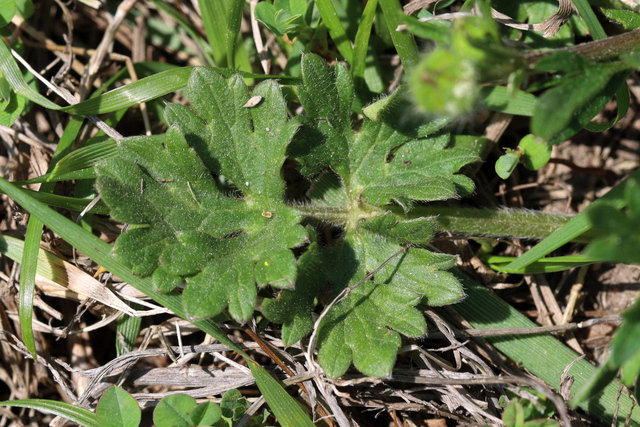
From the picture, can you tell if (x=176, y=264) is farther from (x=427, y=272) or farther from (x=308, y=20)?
(x=308, y=20)

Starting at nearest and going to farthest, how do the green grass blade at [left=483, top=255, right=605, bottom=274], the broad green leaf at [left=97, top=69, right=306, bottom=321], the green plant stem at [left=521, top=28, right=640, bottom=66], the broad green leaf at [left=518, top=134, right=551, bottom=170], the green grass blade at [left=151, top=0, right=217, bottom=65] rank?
the green plant stem at [left=521, top=28, right=640, bottom=66] → the broad green leaf at [left=97, top=69, right=306, bottom=321] → the green grass blade at [left=483, top=255, right=605, bottom=274] → the broad green leaf at [left=518, top=134, right=551, bottom=170] → the green grass blade at [left=151, top=0, right=217, bottom=65]

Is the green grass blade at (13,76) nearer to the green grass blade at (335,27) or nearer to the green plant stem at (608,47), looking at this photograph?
the green grass blade at (335,27)

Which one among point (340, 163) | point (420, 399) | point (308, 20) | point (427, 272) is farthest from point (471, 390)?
point (308, 20)

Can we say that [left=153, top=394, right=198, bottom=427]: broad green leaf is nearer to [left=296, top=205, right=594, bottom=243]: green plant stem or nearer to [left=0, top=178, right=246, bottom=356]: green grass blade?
[left=0, top=178, right=246, bottom=356]: green grass blade

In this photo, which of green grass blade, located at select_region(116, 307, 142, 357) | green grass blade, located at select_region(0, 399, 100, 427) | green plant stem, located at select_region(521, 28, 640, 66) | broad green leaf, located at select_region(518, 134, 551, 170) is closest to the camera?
green plant stem, located at select_region(521, 28, 640, 66)

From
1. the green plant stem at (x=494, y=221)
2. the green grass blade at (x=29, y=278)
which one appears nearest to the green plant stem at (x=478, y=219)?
the green plant stem at (x=494, y=221)

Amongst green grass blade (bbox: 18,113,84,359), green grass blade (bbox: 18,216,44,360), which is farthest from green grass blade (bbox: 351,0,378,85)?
green grass blade (bbox: 18,216,44,360)
